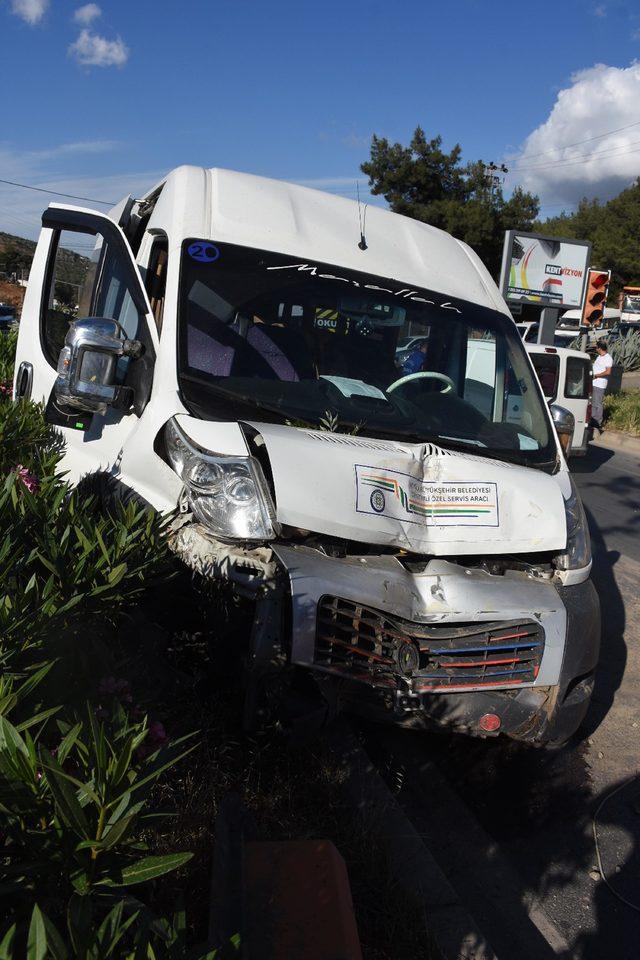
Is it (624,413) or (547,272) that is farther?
(624,413)

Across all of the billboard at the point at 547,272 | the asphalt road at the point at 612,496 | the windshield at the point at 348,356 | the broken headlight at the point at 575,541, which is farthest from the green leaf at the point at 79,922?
the billboard at the point at 547,272

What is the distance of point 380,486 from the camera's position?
3.36 metres

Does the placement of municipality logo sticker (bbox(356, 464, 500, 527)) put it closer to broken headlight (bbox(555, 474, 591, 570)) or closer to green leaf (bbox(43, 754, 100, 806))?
broken headlight (bbox(555, 474, 591, 570))

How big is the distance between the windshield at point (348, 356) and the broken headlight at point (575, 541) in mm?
349

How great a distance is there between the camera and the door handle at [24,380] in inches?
214

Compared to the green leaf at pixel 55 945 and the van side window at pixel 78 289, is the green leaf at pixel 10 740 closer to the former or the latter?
the green leaf at pixel 55 945

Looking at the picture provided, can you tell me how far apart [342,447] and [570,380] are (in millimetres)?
9194

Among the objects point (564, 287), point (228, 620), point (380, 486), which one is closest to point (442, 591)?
point (380, 486)

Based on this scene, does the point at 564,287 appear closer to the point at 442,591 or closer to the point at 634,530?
the point at 634,530

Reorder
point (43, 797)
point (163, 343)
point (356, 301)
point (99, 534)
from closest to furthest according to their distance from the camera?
point (43, 797) < point (99, 534) < point (163, 343) < point (356, 301)

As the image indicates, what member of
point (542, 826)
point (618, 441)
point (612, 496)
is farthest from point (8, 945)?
point (618, 441)

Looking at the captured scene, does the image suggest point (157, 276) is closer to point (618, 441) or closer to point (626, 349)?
point (618, 441)

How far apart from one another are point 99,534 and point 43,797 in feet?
3.58

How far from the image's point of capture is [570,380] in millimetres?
11859
